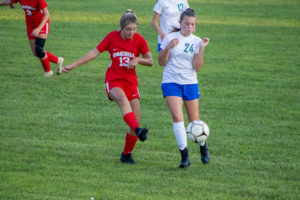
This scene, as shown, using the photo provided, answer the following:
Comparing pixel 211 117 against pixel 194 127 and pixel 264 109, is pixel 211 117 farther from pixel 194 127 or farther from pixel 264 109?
pixel 194 127

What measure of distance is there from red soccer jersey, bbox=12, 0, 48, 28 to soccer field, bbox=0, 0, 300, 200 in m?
1.34

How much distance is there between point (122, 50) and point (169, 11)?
13.9 ft

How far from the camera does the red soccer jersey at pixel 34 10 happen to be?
481 inches

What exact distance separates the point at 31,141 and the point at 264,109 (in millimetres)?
4841

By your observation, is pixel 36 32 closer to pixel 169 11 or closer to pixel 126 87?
pixel 169 11

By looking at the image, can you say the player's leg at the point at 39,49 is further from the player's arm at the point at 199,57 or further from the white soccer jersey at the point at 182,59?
the player's arm at the point at 199,57

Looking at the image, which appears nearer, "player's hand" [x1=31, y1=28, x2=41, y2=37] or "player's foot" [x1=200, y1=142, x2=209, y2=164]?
"player's foot" [x1=200, y1=142, x2=209, y2=164]

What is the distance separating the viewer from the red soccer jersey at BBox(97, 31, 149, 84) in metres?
7.30

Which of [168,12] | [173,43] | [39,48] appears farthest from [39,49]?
[173,43]

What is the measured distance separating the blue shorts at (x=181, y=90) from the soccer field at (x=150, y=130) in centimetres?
95

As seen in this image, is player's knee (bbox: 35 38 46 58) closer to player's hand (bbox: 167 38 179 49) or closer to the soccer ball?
player's hand (bbox: 167 38 179 49)

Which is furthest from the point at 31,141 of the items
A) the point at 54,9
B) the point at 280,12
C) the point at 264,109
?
the point at 280,12

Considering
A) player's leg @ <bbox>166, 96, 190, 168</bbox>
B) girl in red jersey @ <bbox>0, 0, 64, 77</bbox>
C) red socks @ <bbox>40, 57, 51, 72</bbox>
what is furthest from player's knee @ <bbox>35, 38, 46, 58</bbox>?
player's leg @ <bbox>166, 96, 190, 168</bbox>

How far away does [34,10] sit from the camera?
12.4 m
